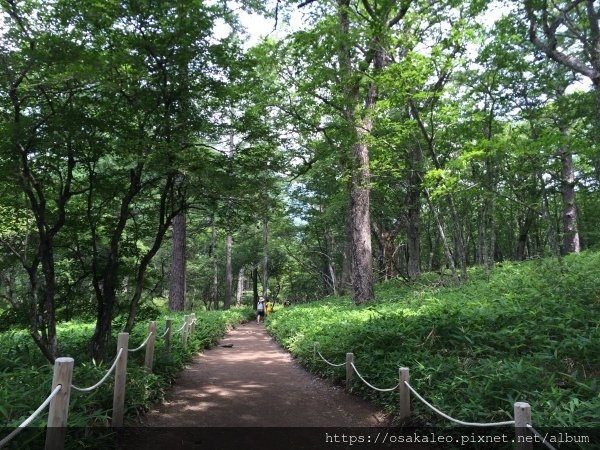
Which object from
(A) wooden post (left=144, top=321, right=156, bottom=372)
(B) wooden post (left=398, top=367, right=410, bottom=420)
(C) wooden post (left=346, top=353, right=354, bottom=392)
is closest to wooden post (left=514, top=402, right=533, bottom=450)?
(B) wooden post (left=398, top=367, right=410, bottom=420)

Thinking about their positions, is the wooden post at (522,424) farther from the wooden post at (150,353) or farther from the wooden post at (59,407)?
the wooden post at (150,353)

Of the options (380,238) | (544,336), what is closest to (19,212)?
(544,336)

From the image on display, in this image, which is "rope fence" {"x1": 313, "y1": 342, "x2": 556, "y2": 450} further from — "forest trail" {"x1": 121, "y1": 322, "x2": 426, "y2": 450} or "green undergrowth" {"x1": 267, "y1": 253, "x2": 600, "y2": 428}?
"forest trail" {"x1": 121, "y1": 322, "x2": 426, "y2": 450}

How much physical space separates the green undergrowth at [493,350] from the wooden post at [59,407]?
Result: 148 inches

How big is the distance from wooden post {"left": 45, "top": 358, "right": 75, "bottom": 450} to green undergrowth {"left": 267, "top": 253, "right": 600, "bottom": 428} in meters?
3.76

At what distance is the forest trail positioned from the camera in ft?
16.9

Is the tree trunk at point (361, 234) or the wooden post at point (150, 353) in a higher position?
the tree trunk at point (361, 234)

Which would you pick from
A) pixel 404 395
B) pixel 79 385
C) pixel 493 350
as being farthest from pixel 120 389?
pixel 493 350

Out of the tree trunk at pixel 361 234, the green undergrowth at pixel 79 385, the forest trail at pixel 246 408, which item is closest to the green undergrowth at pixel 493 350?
the forest trail at pixel 246 408

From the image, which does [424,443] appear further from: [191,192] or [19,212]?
[19,212]

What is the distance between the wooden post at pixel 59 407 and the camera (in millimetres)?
3268

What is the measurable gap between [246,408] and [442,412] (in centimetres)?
309

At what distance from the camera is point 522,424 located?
9.43 feet

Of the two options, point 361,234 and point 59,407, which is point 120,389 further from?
point 361,234
